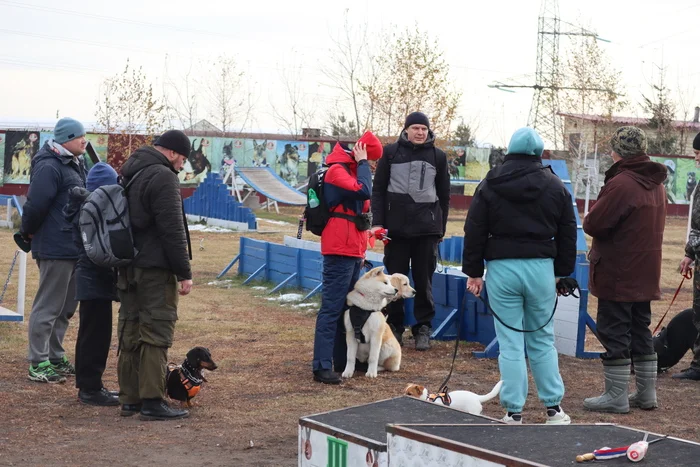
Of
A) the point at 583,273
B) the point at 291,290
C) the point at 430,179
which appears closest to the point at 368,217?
the point at 430,179

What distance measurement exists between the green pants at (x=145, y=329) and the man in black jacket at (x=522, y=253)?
6.10 feet

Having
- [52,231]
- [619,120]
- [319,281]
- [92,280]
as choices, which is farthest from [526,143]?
[619,120]

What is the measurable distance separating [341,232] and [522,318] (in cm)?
178

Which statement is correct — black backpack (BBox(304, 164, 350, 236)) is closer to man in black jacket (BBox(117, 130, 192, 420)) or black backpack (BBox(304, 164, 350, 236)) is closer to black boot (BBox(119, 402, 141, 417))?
man in black jacket (BBox(117, 130, 192, 420))

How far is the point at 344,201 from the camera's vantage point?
6793 millimetres

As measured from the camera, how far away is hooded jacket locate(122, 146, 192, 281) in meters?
5.59

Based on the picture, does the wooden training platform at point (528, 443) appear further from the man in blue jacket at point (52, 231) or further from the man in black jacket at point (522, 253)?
the man in blue jacket at point (52, 231)

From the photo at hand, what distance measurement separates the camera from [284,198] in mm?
27938

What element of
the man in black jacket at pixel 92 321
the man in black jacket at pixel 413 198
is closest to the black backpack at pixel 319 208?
the man in black jacket at pixel 413 198

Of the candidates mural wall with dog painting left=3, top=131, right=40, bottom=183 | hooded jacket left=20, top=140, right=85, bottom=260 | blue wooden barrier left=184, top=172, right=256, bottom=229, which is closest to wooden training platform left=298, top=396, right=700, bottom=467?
hooded jacket left=20, top=140, right=85, bottom=260

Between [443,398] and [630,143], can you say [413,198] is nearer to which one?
[630,143]

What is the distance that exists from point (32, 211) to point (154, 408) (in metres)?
1.75

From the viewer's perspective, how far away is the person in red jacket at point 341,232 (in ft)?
22.2

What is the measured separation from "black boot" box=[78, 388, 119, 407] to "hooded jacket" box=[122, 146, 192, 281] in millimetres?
1090
